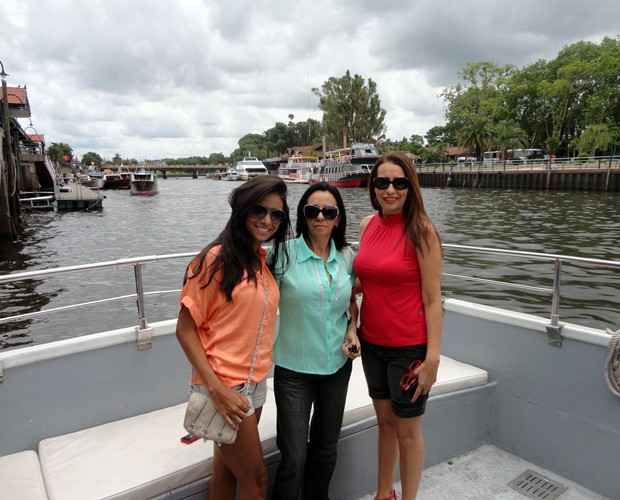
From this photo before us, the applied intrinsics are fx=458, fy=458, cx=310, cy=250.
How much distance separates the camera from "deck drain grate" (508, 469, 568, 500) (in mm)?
2641

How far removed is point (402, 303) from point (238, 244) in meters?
0.74

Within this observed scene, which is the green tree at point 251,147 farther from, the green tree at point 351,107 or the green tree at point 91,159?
the green tree at point 351,107

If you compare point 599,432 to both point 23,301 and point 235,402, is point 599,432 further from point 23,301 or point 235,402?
point 23,301

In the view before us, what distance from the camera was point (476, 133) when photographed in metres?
53.5

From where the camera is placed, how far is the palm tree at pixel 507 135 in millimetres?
48938

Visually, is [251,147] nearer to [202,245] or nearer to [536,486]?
[202,245]

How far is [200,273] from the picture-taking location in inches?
63.2

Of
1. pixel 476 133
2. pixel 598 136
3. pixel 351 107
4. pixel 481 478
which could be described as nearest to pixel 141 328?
pixel 481 478

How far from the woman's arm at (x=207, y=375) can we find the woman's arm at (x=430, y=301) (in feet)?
2.53

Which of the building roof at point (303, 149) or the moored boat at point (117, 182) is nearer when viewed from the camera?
the moored boat at point (117, 182)

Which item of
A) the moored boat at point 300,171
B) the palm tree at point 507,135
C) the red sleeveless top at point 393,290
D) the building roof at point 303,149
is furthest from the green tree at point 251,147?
the red sleeveless top at point 393,290

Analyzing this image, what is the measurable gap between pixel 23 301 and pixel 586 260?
34.8 ft

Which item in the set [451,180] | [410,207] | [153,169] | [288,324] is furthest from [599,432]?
[153,169]

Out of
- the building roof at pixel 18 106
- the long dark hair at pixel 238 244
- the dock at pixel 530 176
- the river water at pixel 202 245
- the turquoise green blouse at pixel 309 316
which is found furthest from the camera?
the dock at pixel 530 176
